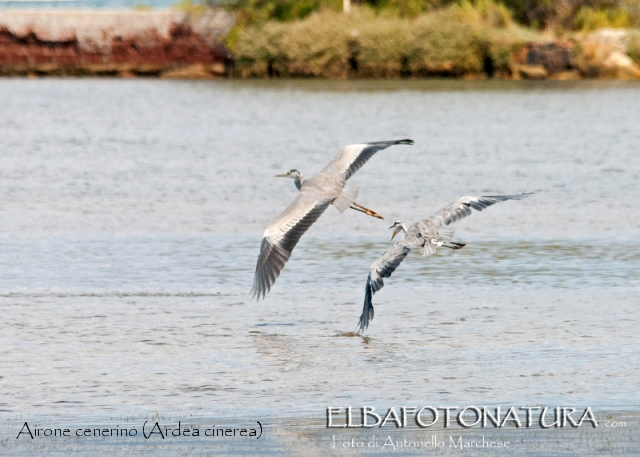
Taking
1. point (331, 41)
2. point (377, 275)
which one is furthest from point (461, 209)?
point (331, 41)

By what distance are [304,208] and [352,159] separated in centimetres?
83

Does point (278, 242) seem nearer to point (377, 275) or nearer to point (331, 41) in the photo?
point (377, 275)

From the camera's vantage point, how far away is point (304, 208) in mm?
8789

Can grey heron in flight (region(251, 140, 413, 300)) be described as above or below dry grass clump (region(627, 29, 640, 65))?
above

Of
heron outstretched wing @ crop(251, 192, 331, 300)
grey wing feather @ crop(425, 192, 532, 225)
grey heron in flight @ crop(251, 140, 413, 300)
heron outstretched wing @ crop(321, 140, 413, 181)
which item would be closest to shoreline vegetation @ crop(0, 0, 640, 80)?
heron outstretched wing @ crop(321, 140, 413, 181)

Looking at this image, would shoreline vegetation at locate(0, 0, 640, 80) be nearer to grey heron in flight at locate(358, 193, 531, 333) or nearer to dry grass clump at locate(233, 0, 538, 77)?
dry grass clump at locate(233, 0, 538, 77)

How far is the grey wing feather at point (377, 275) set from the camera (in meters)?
8.11

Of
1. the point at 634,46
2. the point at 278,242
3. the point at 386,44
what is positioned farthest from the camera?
the point at 386,44

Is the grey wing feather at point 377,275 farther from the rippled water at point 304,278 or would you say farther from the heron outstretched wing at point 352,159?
the heron outstretched wing at point 352,159

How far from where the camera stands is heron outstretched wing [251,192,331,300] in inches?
329

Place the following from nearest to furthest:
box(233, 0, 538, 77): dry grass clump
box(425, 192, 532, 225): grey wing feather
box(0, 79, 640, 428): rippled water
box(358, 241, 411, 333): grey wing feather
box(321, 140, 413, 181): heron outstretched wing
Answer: box(0, 79, 640, 428): rippled water < box(358, 241, 411, 333): grey wing feather < box(425, 192, 532, 225): grey wing feather < box(321, 140, 413, 181): heron outstretched wing < box(233, 0, 538, 77): dry grass clump

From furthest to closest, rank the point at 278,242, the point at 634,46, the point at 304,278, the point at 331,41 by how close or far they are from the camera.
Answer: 1. the point at 331,41
2. the point at 634,46
3. the point at 304,278
4. the point at 278,242

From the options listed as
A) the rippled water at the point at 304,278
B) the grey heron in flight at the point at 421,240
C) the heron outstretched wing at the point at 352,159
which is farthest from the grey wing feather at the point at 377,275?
the heron outstretched wing at the point at 352,159

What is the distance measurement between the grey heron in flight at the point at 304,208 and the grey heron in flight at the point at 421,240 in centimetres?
53
